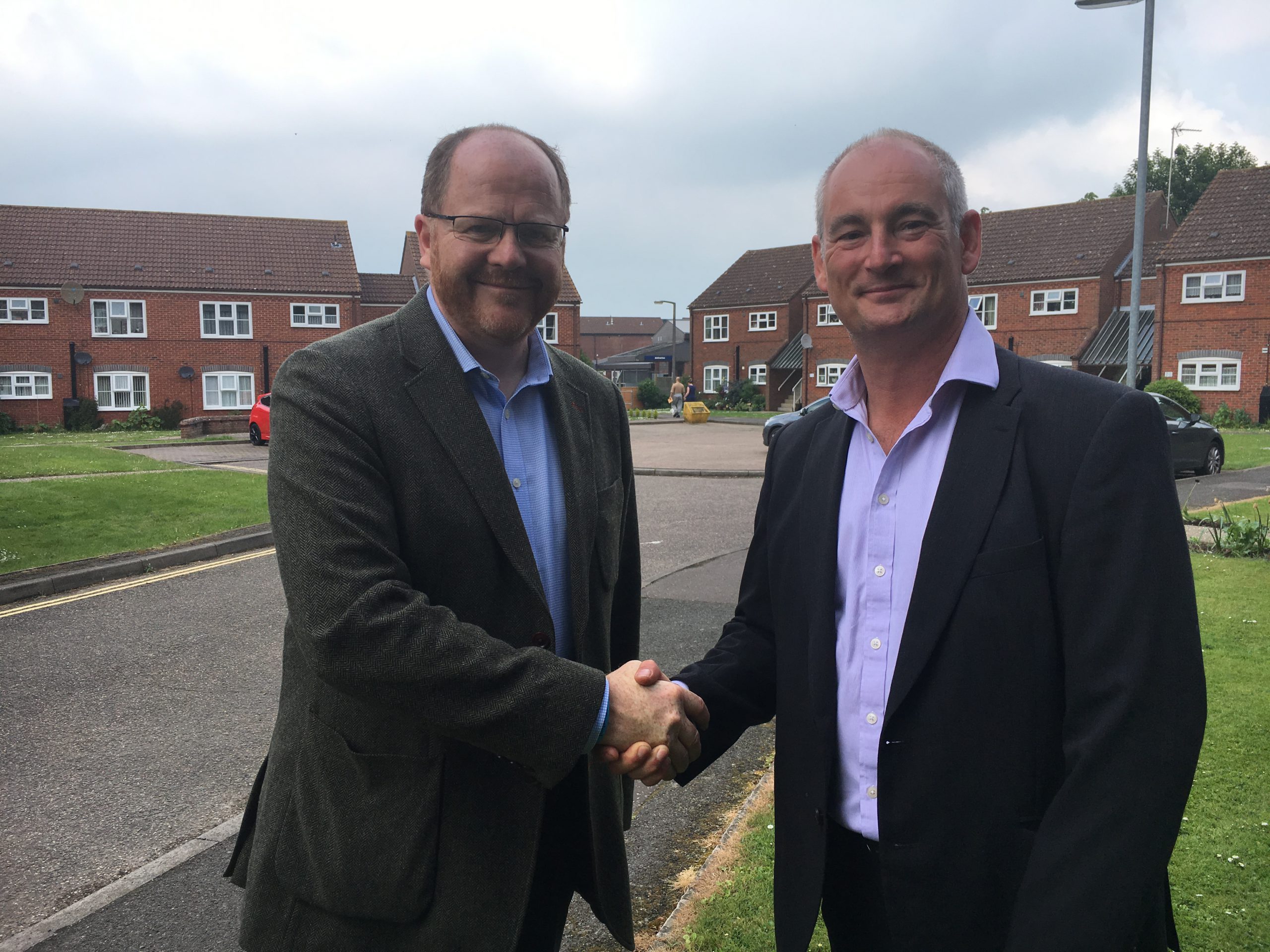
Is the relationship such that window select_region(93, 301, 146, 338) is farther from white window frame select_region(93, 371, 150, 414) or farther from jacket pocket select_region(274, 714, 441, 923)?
jacket pocket select_region(274, 714, 441, 923)

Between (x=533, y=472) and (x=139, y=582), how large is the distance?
29.2 feet

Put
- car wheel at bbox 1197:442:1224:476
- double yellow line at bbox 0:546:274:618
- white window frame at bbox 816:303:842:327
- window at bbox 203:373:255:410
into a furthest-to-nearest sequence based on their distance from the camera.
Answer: white window frame at bbox 816:303:842:327, window at bbox 203:373:255:410, car wheel at bbox 1197:442:1224:476, double yellow line at bbox 0:546:274:618

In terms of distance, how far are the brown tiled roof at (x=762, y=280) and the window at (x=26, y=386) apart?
3580 cm

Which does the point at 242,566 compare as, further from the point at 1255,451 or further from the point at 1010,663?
the point at 1255,451

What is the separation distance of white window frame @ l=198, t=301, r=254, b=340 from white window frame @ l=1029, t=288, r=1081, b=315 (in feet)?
120

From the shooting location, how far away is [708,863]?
3.88 m

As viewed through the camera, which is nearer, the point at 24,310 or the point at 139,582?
the point at 139,582

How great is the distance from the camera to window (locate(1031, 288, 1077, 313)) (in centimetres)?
4456

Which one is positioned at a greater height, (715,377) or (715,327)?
(715,327)

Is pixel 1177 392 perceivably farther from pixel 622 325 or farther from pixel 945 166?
pixel 622 325

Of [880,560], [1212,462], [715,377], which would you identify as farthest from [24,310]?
[880,560]

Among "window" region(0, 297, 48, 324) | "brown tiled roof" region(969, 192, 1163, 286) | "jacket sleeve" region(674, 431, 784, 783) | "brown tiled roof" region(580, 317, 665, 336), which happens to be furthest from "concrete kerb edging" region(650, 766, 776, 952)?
"brown tiled roof" region(580, 317, 665, 336)

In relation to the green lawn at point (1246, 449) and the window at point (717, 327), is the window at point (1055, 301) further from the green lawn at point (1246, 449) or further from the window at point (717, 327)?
the window at point (717, 327)

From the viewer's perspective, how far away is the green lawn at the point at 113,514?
1091 cm
